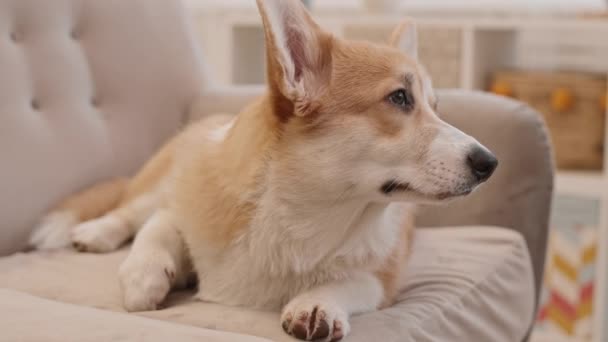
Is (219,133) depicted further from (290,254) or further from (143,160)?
(143,160)

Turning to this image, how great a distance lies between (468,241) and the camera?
68.2 inches

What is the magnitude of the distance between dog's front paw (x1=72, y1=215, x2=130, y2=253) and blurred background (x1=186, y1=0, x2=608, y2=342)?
106 centimetres

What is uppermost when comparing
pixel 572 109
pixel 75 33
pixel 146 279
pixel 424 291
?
pixel 75 33

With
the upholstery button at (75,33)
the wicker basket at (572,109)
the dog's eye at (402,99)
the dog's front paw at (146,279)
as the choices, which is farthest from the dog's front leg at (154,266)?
the wicker basket at (572,109)

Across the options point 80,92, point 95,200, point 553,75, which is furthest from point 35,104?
point 553,75

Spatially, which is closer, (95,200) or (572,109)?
(95,200)

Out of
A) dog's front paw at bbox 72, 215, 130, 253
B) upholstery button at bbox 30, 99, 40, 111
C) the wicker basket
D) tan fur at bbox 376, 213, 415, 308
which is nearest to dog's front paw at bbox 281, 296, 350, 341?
tan fur at bbox 376, 213, 415, 308

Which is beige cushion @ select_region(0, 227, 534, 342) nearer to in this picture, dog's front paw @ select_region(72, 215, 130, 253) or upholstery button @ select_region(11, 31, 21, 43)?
dog's front paw @ select_region(72, 215, 130, 253)

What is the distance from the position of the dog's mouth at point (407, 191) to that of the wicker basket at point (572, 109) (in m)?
1.42

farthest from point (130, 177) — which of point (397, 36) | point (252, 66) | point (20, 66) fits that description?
point (252, 66)

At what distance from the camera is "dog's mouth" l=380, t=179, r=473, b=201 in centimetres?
125

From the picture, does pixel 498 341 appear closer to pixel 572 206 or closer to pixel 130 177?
pixel 130 177

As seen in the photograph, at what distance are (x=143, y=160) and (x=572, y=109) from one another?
1.35 meters

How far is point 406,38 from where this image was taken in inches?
61.1
